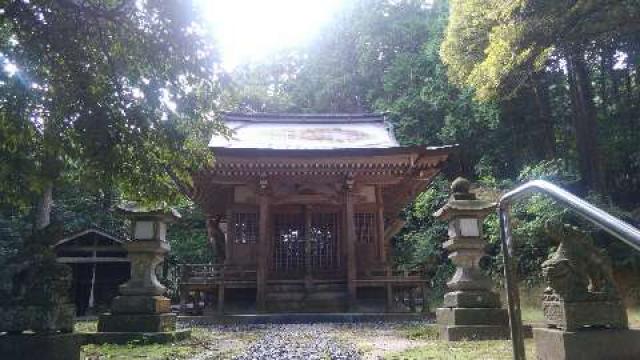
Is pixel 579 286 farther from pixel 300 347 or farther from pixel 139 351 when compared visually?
pixel 139 351

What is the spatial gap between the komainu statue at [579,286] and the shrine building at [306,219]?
7.74m

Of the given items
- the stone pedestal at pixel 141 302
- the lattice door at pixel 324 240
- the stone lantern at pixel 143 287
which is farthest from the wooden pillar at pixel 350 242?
the stone pedestal at pixel 141 302

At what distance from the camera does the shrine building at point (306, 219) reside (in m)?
12.2

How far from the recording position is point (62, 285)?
480 cm

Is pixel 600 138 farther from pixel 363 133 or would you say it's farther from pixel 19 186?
pixel 19 186

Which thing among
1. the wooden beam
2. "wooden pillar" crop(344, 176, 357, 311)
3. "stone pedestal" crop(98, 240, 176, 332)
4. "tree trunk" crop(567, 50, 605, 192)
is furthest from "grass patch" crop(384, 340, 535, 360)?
the wooden beam

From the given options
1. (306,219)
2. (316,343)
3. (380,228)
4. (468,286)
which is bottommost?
(316,343)

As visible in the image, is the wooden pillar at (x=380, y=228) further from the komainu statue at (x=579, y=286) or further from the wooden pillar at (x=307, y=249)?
the komainu statue at (x=579, y=286)

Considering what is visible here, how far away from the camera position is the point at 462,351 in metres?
5.53

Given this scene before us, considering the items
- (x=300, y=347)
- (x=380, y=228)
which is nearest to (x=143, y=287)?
(x=300, y=347)

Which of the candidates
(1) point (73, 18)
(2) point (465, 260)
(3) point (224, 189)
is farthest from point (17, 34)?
(3) point (224, 189)

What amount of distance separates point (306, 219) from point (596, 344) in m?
9.75

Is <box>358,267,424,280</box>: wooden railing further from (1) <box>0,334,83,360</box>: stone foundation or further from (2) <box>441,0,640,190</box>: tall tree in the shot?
(1) <box>0,334,83,360</box>: stone foundation

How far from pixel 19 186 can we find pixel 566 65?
1977 centimetres
